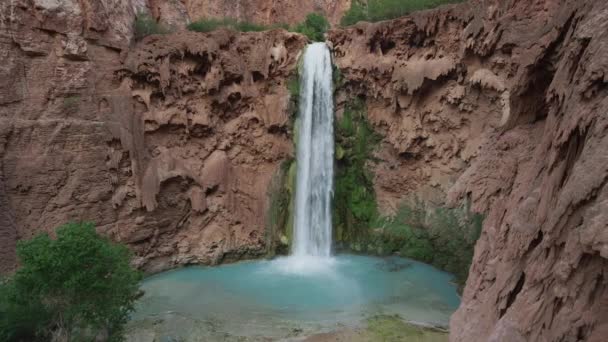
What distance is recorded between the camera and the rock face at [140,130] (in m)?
11.3

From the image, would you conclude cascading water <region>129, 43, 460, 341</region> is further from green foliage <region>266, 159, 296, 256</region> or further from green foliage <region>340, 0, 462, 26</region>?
green foliage <region>340, 0, 462, 26</region>

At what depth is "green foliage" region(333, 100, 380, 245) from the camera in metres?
15.8

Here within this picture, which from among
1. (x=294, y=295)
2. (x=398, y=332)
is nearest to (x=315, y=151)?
(x=294, y=295)

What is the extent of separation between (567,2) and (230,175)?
39.9 feet

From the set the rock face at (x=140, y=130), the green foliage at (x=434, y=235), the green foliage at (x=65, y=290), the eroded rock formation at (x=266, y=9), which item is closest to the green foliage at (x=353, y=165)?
the green foliage at (x=434, y=235)

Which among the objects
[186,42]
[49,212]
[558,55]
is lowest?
[49,212]

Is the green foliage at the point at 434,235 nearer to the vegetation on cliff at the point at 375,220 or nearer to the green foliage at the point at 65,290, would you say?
the vegetation on cliff at the point at 375,220

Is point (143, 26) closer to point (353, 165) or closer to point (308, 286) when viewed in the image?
point (353, 165)

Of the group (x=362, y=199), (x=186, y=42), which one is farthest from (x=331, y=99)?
(x=186, y=42)

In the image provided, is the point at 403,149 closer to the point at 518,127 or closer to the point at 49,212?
the point at 518,127

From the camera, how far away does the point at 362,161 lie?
16031mm

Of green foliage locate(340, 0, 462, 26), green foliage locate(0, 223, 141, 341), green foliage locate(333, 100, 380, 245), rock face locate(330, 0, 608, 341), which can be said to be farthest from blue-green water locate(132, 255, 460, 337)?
green foliage locate(340, 0, 462, 26)

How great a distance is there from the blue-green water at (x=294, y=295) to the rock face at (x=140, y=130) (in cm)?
158

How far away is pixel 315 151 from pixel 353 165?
180 centimetres
